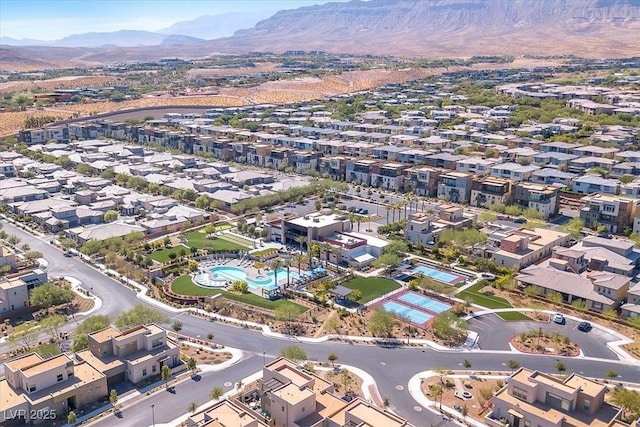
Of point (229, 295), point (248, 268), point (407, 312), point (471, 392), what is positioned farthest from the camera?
point (248, 268)

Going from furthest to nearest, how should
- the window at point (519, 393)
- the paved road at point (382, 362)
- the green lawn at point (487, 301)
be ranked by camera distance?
the green lawn at point (487, 301) < the paved road at point (382, 362) < the window at point (519, 393)

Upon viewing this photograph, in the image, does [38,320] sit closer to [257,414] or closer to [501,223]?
[257,414]

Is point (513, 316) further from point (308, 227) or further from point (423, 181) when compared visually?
point (423, 181)

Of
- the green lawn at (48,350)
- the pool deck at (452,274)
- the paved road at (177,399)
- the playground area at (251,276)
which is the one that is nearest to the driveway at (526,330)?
the pool deck at (452,274)

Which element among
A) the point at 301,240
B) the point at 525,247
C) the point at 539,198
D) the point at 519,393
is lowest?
the point at 301,240

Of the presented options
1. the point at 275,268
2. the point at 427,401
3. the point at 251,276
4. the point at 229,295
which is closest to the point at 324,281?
the point at 275,268

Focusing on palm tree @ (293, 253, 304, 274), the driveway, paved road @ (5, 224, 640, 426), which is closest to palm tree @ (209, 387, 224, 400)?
paved road @ (5, 224, 640, 426)

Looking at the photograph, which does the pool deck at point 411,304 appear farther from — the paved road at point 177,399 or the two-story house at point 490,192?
the two-story house at point 490,192
